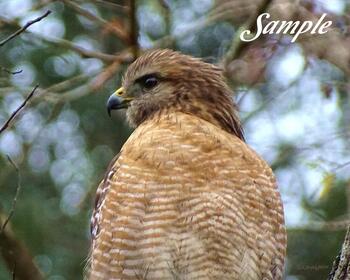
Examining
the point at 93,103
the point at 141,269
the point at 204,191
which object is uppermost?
the point at 204,191

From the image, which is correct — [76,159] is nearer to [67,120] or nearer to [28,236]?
[67,120]

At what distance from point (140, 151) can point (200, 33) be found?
14.5 ft

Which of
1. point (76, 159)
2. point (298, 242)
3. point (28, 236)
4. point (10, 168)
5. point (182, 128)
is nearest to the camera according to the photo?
point (182, 128)

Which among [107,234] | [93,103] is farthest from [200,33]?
[107,234]

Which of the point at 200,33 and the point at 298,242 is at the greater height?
the point at 200,33

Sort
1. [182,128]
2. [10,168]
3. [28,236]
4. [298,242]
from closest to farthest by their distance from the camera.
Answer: [182,128] → [10,168] → [298,242] → [28,236]

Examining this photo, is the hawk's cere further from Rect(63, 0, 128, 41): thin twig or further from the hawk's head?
Rect(63, 0, 128, 41): thin twig

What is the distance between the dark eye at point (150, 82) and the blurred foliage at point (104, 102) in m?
1.29

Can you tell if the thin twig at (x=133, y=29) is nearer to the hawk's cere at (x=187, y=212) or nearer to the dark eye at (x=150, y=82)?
the dark eye at (x=150, y=82)

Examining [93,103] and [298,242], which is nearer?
[298,242]

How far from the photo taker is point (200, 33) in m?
10.1

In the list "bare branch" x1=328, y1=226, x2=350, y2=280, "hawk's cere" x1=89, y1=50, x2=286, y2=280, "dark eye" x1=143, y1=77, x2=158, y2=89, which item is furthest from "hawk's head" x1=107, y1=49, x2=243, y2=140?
"bare branch" x1=328, y1=226, x2=350, y2=280

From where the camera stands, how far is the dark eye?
260 inches

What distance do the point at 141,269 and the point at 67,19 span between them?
5202 millimetres
